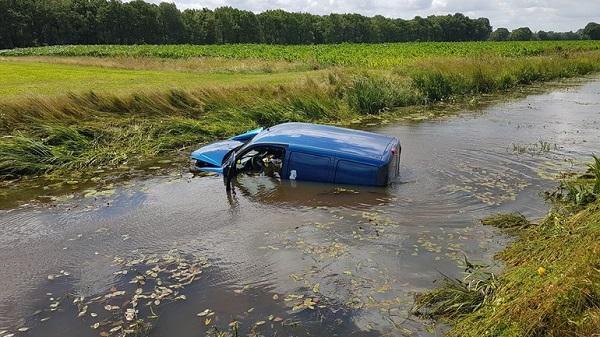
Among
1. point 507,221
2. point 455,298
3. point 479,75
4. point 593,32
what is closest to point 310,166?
point 507,221

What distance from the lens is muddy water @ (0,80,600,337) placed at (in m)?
6.72

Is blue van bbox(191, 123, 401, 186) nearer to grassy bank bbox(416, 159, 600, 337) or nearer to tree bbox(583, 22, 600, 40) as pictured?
grassy bank bbox(416, 159, 600, 337)

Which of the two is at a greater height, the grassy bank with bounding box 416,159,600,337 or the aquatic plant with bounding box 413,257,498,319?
the grassy bank with bounding box 416,159,600,337

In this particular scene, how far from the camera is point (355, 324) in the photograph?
646 centimetres

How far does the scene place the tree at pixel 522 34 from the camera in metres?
142

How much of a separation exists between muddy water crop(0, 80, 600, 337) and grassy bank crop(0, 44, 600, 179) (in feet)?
10.2

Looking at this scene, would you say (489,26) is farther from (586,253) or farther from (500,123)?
(586,253)

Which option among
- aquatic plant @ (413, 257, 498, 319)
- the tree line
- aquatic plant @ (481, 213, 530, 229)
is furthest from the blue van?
the tree line

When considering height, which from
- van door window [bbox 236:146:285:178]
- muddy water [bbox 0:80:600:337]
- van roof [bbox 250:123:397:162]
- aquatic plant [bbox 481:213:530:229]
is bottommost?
muddy water [bbox 0:80:600:337]

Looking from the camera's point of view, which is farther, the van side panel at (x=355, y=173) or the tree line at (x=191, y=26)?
the tree line at (x=191, y=26)

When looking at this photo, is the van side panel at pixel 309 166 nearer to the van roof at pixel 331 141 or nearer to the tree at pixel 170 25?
the van roof at pixel 331 141

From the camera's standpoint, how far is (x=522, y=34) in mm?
143500

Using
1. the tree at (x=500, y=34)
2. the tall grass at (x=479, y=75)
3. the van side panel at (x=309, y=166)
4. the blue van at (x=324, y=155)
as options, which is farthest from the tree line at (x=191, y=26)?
the van side panel at (x=309, y=166)

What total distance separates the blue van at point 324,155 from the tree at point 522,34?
14355 centimetres
